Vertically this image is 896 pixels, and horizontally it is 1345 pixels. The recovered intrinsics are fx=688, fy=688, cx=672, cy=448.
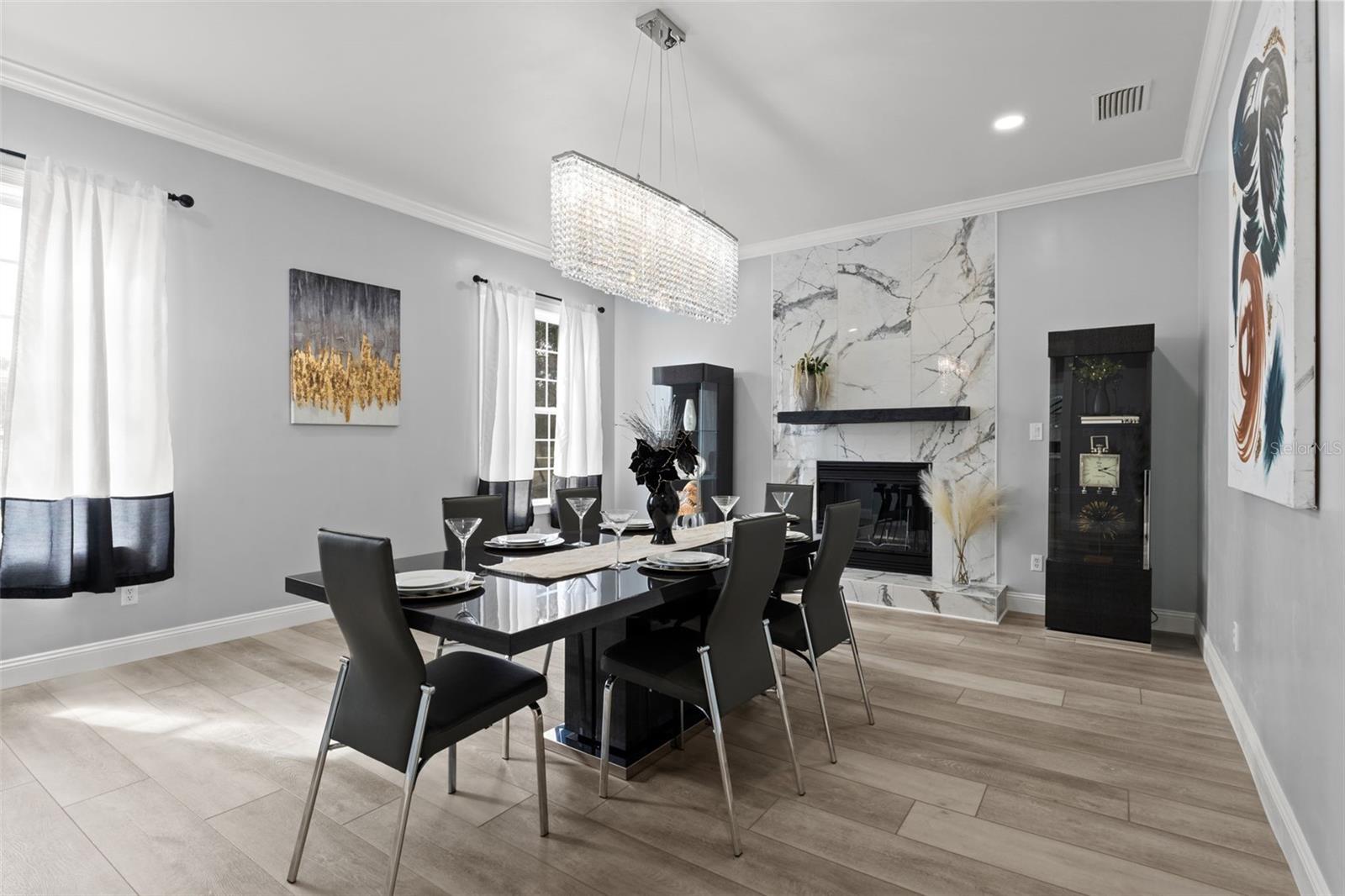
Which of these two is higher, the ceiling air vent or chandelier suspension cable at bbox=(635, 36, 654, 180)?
the ceiling air vent

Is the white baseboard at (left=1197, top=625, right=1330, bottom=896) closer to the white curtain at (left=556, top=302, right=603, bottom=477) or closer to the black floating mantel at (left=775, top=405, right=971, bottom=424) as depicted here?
the black floating mantel at (left=775, top=405, right=971, bottom=424)

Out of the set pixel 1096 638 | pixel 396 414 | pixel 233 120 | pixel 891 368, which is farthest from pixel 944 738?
pixel 233 120

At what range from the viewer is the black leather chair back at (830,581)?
2.50m

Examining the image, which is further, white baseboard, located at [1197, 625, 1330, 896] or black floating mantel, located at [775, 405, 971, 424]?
black floating mantel, located at [775, 405, 971, 424]

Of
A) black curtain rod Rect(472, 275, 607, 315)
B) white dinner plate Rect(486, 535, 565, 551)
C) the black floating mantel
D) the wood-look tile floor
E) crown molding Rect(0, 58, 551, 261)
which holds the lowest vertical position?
the wood-look tile floor

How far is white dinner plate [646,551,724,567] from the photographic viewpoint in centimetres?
225

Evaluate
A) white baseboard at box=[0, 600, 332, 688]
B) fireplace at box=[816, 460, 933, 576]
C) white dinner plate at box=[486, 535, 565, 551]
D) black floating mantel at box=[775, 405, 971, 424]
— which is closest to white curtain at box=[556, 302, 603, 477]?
black floating mantel at box=[775, 405, 971, 424]

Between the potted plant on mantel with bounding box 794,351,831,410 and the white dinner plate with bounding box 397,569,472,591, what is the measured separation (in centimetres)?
360

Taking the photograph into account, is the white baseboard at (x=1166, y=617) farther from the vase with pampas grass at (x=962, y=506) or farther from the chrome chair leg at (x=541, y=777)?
the chrome chair leg at (x=541, y=777)

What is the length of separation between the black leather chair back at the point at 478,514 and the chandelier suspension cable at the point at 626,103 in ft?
6.49

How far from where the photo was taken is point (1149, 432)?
377 centimetres

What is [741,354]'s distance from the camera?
5.72 meters

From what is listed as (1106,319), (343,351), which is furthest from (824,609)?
(343,351)

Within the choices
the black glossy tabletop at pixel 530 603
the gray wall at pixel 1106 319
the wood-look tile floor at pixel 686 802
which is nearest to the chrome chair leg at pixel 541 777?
→ the wood-look tile floor at pixel 686 802
